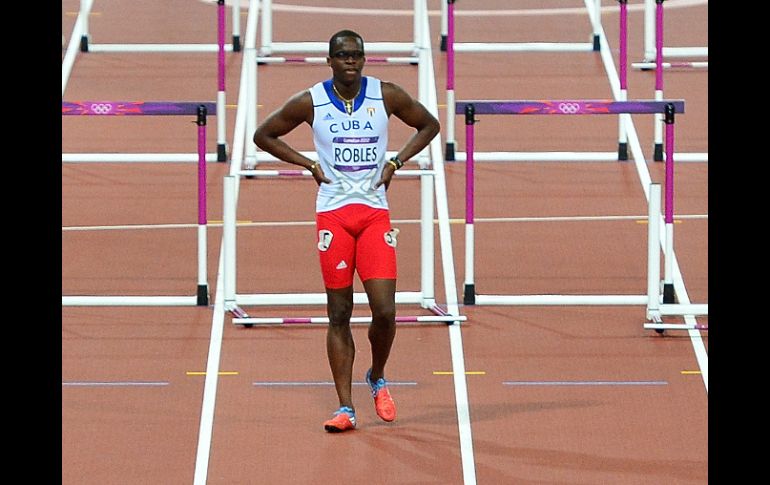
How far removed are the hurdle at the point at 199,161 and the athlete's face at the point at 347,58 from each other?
213cm

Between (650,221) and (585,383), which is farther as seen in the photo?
(650,221)

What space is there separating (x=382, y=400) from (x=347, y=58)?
1.71m

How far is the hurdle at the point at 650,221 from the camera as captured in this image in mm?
9773

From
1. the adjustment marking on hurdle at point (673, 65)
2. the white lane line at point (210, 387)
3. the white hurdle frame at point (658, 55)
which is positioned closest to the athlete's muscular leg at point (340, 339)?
the white lane line at point (210, 387)

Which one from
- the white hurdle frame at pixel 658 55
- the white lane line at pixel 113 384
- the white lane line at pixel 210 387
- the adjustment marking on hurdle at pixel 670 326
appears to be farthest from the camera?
the white hurdle frame at pixel 658 55

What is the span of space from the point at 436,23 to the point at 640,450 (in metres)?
8.60

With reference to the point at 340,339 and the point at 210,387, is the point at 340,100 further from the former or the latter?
the point at 210,387

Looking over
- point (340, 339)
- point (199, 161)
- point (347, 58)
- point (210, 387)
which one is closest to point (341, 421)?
point (340, 339)

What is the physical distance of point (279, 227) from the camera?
11445mm

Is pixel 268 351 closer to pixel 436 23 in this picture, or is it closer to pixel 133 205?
pixel 133 205

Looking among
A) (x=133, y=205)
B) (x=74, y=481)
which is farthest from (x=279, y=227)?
(x=74, y=481)

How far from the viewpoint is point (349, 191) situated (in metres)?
7.93

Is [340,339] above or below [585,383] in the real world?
above

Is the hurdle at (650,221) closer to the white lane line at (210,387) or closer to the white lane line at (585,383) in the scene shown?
the white lane line at (585,383)
